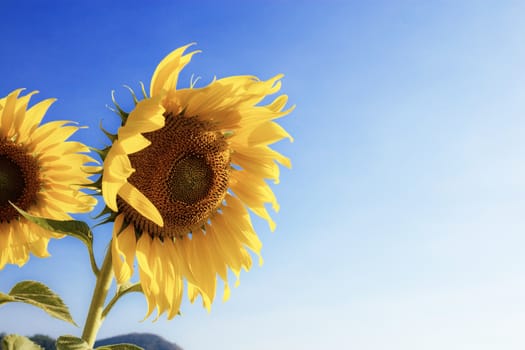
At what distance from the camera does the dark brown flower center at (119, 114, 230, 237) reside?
4.13 meters

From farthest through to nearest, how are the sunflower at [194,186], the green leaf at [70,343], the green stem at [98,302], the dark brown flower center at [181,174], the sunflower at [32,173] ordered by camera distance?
the sunflower at [32,173] → the dark brown flower center at [181,174] → the sunflower at [194,186] → the green stem at [98,302] → the green leaf at [70,343]

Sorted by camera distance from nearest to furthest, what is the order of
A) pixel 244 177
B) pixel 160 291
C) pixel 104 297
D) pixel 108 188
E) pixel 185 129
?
1. pixel 108 188
2. pixel 104 297
3. pixel 160 291
4. pixel 185 129
5. pixel 244 177

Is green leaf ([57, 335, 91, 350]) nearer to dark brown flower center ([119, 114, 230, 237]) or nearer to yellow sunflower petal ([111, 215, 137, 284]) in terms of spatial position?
yellow sunflower petal ([111, 215, 137, 284])

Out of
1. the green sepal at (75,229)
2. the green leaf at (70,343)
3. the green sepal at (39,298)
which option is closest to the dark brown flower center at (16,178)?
the green sepal at (39,298)

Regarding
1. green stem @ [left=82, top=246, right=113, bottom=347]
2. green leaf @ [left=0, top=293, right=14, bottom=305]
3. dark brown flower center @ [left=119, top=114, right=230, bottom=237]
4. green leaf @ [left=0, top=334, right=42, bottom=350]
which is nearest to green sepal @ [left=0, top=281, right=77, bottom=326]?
green leaf @ [left=0, top=293, right=14, bottom=305]

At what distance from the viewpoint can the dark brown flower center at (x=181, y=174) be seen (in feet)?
13.6

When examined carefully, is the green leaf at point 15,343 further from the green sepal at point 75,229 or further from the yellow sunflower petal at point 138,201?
the yellow sunflower petal at point 138,201

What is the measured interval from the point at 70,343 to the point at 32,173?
3271 mm

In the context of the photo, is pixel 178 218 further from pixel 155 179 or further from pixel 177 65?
pixel 177 65

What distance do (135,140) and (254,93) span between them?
101 centimetres

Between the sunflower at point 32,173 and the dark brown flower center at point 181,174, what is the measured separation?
1596 mm

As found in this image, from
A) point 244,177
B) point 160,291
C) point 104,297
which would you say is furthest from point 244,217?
point 104,297

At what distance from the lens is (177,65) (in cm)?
377

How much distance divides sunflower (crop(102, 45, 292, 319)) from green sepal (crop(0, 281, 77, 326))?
1.40 ft
